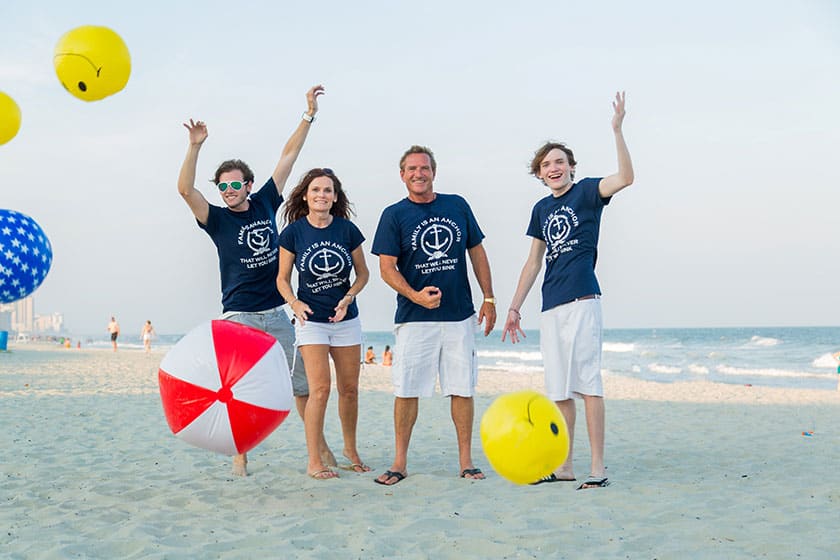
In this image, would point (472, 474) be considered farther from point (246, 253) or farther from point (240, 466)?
point (246, 253)

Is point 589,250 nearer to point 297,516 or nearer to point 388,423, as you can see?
point 297,516

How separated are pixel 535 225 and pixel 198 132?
7.72ft

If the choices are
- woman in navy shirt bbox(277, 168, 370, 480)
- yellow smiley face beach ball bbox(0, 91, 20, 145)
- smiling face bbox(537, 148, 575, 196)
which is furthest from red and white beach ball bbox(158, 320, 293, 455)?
yellow smiley face beach ball bbox(0, 91, 20, 145)

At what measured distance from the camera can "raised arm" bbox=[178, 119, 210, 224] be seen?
472cm

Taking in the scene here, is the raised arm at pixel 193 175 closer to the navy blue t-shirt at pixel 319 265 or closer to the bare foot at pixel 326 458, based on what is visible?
the navy blue t-shirt at pixel 319 265

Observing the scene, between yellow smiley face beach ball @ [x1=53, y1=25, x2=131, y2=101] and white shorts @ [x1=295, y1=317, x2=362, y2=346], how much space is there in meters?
2.31

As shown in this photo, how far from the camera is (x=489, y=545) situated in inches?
134

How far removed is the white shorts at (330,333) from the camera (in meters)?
4.96

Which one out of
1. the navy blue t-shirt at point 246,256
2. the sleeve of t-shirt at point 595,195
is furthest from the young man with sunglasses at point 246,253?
the sleeve of t-shirt at point 595,195

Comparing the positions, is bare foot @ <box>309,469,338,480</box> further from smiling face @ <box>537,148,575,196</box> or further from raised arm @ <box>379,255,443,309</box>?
smiling face @ <box>537,148,575,196</box>

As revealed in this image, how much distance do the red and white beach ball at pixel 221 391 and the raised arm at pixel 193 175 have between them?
121 cm

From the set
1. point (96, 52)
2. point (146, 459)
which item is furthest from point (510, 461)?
point (96, 52)

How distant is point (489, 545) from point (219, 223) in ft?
9.46

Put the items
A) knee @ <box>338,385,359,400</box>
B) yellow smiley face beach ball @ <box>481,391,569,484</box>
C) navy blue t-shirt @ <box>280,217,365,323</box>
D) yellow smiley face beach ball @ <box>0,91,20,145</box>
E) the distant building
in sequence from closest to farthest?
yellow smiley face beach ball @ <box>481,391,569,484</box> < navy blue t-shirt @ <box>280,217,365,323</box> < knee @ <box>338,385,359,400</box> < yellow smiley face beach ball @ <box>0,91,20,145</box> < the distant building
